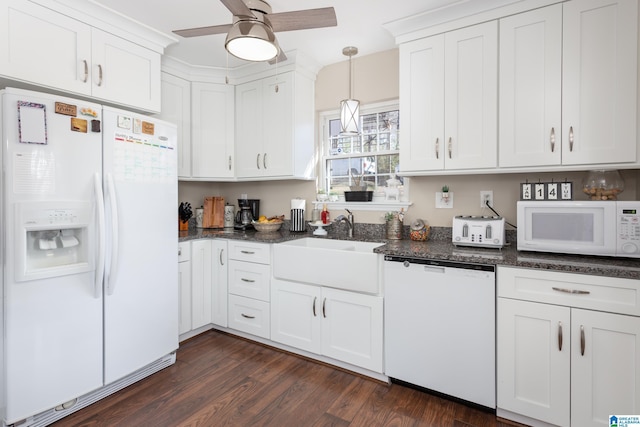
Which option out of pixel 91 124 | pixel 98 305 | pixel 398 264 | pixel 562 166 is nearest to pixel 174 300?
pixel 98 305

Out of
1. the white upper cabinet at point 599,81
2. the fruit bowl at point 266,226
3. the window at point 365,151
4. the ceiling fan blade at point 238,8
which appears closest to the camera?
the ceiling fan blade at point 238,8

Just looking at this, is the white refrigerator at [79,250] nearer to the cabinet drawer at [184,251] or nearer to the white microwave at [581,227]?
the cabinet drawer at [184,251]

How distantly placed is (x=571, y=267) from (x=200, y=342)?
2713 millimetres

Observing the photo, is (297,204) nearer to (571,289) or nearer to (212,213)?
(212,213)

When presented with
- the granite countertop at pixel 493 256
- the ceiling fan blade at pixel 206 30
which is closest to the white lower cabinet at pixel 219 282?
the granite countertop at pixel 493 256

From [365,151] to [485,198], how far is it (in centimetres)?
114

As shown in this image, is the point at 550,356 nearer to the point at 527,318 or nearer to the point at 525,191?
the point at 527,318

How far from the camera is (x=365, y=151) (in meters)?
3.07

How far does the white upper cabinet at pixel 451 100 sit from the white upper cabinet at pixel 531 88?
67mm

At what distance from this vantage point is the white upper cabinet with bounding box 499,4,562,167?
1894mm

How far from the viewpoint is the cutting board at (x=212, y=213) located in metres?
3.42

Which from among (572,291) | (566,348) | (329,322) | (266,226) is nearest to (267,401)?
(329,322)

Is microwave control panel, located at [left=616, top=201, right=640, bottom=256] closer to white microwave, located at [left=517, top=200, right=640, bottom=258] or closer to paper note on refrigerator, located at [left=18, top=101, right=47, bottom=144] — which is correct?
white microwave, located at [left=517, top=200, right=640, bottom=258]

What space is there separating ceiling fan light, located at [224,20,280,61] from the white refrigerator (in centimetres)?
92
